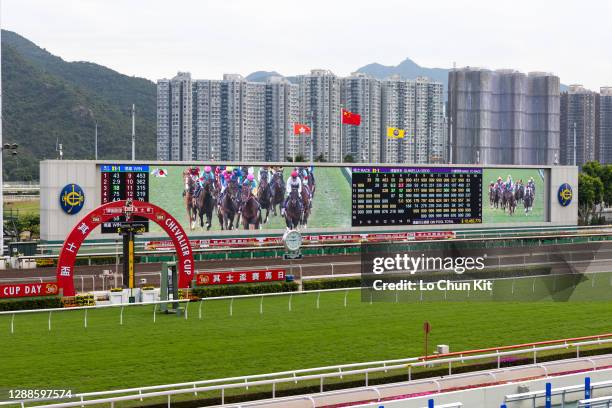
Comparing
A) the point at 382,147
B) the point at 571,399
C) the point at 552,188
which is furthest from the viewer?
the point at 382,147

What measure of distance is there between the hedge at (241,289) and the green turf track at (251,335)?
649 millimetres

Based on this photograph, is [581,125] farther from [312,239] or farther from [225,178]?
[225,178]

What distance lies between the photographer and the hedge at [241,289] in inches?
1107

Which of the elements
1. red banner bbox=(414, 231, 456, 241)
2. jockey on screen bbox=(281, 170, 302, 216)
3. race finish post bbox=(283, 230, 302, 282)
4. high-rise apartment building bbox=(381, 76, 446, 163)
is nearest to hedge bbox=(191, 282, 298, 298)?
race finish post bbox=(283, 230, 302, 282)

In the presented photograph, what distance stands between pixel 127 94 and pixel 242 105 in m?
62.0

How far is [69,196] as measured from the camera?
115ft

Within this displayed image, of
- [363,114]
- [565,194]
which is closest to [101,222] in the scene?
[565,194]

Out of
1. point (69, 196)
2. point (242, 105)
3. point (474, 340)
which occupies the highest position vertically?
point (242, 105)

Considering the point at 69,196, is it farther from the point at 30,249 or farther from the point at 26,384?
the point at 26,384

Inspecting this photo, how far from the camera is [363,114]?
104 meters

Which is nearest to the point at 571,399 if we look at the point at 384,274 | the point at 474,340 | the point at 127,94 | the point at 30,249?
the point at 474,340

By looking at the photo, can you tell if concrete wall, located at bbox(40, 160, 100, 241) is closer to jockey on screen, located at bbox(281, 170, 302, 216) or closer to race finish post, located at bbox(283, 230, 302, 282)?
race finish post, located at bbox(283, 230, 302, 282)

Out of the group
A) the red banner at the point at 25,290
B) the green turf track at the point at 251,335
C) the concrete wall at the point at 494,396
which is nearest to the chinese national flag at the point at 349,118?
the green turf track at the point at 251,335

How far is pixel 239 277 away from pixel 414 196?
46.3 feet
